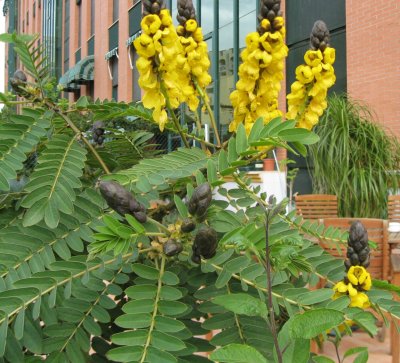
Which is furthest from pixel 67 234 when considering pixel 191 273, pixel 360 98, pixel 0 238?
pixel 360 98

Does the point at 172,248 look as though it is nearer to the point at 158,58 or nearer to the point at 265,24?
the point at 158,58

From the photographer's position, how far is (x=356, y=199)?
6152mm

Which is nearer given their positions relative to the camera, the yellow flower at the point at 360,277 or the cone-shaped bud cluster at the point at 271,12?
the yellow flower at the point at 360,277

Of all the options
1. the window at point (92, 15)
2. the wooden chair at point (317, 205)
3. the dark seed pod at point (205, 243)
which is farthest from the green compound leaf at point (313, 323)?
the window at point (92, 15)

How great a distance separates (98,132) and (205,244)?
0.64m

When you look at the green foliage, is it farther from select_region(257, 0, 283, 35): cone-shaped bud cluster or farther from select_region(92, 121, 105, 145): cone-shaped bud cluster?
select_region(257, 0, 283, 35): cone-shaped bud cluster

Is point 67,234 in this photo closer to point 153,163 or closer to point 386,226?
point 153,163

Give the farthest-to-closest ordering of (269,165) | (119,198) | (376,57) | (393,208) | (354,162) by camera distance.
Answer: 1. (269,165)
2. (376,57)
3. (354,162)
4. (393,208)
5. (119,198)

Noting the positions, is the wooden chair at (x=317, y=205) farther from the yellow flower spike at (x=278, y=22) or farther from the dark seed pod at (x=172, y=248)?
the dark seed pod at (x=172, y=248)

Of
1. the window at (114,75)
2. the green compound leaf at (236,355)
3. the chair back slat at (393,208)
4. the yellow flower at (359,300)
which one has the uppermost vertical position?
the window at (114,75)

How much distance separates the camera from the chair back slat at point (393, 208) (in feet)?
18.1

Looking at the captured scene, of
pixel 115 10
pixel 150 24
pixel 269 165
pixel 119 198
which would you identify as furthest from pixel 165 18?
pixel 115 10

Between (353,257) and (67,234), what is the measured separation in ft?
1.64

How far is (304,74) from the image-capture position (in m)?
1.11
